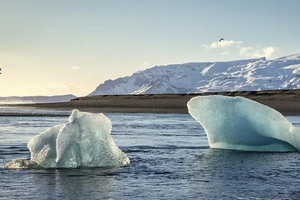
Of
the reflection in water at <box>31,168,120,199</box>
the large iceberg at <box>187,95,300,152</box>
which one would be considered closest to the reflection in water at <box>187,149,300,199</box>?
the large iceberg at <box>187,95,300,152</box>

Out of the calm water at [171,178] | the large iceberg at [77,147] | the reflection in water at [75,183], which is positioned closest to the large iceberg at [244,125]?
the calm water at [171,178]

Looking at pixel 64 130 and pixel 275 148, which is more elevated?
pixel 64 130

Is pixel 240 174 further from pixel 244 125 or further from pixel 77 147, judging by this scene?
pixel 244 125

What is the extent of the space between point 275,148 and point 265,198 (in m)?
8.92

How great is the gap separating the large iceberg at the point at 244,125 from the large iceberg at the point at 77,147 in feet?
18.5

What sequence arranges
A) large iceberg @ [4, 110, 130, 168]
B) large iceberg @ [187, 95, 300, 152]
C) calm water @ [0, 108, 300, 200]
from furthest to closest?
large iceberg @ [187, 95, 300, 152] < large iceberg @ [4, 110, 130, 168] < calm water @ [0, 108, 300, 200]

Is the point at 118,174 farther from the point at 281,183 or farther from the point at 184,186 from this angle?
the point at 281,183

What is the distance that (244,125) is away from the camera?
1898cm

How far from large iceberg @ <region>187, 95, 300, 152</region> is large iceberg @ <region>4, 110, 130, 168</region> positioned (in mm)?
5649

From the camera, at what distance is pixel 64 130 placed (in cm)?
1439

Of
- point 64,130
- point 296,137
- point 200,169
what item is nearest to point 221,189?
point 200,169

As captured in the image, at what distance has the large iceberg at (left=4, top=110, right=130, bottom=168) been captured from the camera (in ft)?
46.5

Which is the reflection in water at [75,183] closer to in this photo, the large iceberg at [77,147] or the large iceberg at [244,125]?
the large iceberg at [77,147]

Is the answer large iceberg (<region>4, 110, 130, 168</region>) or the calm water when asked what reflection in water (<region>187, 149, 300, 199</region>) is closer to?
the calm water
